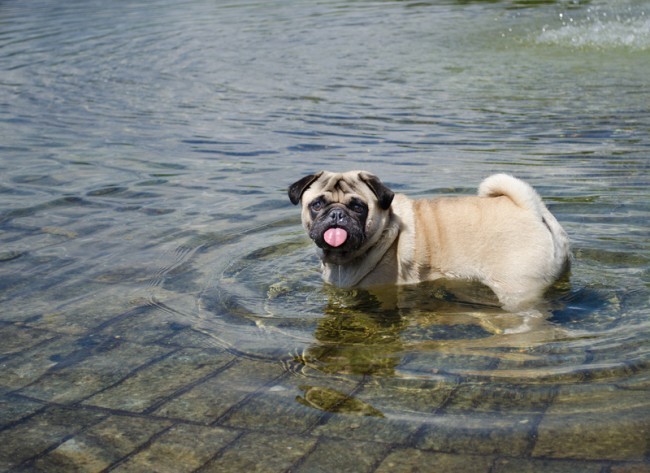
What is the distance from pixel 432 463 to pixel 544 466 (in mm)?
423

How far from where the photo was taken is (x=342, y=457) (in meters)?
Result: 3.75

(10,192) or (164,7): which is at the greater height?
(164,7)

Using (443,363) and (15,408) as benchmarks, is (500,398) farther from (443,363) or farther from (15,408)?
(15,408)

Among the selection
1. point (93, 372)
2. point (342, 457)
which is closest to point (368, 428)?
point (342, 457)

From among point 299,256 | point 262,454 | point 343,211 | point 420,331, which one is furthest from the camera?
point 299,256

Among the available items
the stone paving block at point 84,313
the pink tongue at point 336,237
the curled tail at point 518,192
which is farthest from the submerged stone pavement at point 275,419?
the curled tail at point 518,192

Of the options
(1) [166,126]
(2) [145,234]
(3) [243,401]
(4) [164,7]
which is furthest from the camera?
(4) [164,7]

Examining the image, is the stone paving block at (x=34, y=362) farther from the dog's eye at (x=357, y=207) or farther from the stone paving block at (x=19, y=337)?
the dog's eye at (x=357, y=207)

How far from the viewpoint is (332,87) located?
13.4m

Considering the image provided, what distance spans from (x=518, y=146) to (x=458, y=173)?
4.31 feet

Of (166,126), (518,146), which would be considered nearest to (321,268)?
(518,146)

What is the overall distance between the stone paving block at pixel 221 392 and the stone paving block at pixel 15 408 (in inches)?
22.8

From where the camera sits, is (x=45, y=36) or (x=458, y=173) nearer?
(x=458, y=173)

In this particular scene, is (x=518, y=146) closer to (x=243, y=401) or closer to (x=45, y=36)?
(x=243, y=401)
